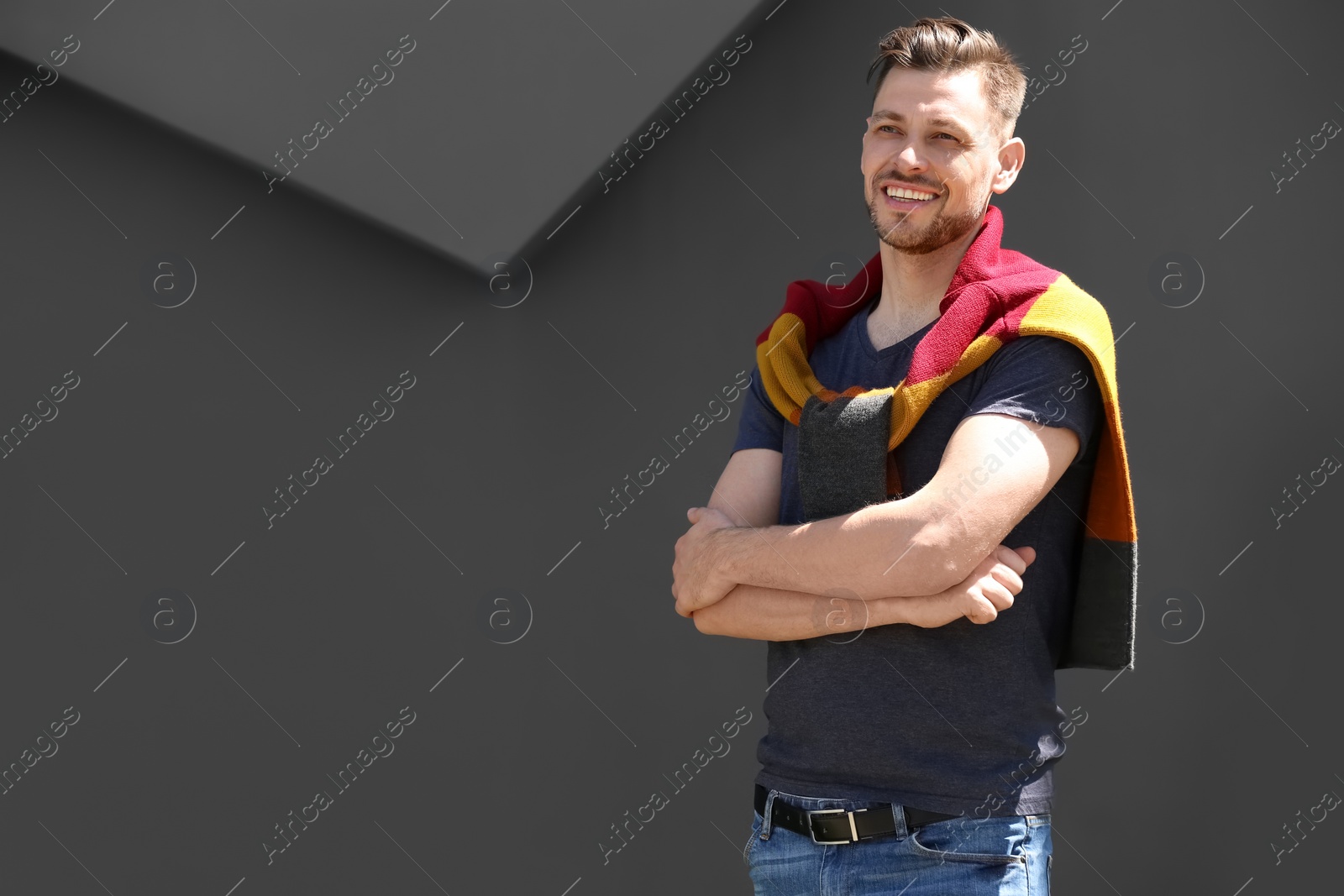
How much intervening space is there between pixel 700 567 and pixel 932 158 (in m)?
0.60

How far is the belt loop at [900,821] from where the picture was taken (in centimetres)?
142

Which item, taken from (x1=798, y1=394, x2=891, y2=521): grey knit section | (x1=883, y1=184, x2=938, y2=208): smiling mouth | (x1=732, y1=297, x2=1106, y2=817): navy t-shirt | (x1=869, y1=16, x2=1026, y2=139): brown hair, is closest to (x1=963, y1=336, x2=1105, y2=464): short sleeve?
(x1=732, y1=297, x2=1106, y2=817): navy t-shirt

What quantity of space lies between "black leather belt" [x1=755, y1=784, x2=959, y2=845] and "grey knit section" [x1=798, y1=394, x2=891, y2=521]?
0.36 metres

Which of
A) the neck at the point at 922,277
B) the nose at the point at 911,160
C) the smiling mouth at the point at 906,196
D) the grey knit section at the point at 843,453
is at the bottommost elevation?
the grey knit section at the point at 843,453

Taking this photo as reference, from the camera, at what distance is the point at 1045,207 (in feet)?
8.34

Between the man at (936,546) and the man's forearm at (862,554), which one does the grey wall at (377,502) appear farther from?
the man's forearm at (862,554)

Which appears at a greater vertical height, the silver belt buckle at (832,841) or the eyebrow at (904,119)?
the eyebrow at (904,119)

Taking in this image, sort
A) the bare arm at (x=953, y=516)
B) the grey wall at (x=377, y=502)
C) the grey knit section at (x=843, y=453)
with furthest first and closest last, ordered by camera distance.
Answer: the grey wall at (x=377, y=502) < the grey knit section at (x=843, y=453) < the bare arm at (x=953, y=516)

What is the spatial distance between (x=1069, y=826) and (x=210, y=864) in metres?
1.82

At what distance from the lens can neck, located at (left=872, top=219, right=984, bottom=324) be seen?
161 centimetres

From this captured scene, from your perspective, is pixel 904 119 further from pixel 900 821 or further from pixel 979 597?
pixel 900 821

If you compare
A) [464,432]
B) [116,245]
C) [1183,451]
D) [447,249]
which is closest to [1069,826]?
[1183,451]

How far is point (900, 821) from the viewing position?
142 cm

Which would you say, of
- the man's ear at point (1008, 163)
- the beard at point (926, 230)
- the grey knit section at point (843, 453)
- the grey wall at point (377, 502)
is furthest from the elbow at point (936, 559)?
the grey wall at point (377, 502)
